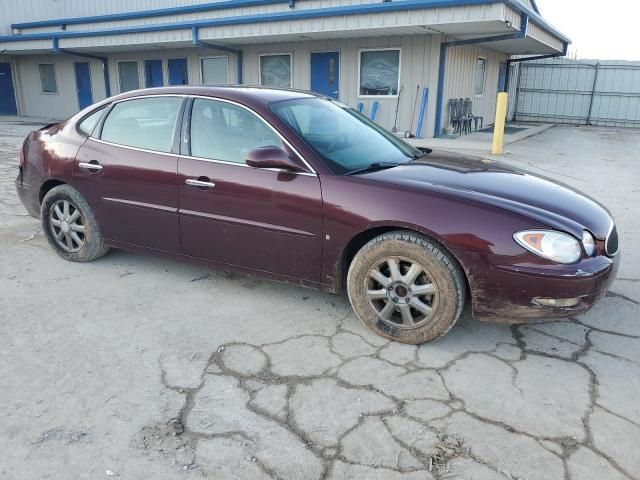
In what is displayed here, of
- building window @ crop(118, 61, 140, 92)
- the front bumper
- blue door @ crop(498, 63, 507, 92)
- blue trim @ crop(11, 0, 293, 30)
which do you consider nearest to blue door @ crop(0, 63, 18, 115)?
blue trim @ crop(11, 0, 293, 30)

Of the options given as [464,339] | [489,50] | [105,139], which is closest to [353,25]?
[489,50]

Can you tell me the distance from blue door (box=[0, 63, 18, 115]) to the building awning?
330cm

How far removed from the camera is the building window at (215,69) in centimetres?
1722

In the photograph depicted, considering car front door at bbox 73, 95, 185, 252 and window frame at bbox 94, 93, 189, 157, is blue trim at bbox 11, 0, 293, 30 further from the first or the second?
car front door at bbox 73, 95, 185, 252

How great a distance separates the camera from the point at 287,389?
2816mm

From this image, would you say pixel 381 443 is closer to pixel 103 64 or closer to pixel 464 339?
pixel 464 339

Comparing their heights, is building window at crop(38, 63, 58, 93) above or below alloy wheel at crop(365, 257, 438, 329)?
above

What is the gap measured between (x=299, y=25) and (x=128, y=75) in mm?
9458

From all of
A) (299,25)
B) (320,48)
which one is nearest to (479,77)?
(320,48)

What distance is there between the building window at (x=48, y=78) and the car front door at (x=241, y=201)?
21.3 metres

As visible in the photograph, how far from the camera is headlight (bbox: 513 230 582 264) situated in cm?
289

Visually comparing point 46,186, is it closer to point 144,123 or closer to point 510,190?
point 144,123

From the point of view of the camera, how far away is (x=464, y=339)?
3391mm

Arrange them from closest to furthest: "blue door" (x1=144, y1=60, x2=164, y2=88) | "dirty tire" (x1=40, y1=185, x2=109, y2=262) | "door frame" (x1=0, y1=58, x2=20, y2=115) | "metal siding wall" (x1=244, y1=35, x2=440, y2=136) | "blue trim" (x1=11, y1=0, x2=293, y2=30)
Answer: "dirty tire" (x1=40, y1=185, x2=109, y2=262), "metal siding wall" (x1=244, y1=35, x2=440, y2=136), "blue trim" (x1=11, y1=0, x2=293, y2=30), "blue door" (x1=144, y1=60, x2=164, y2=88), "door frame" (x1=0, y1=58, x2=20, y2=115)
